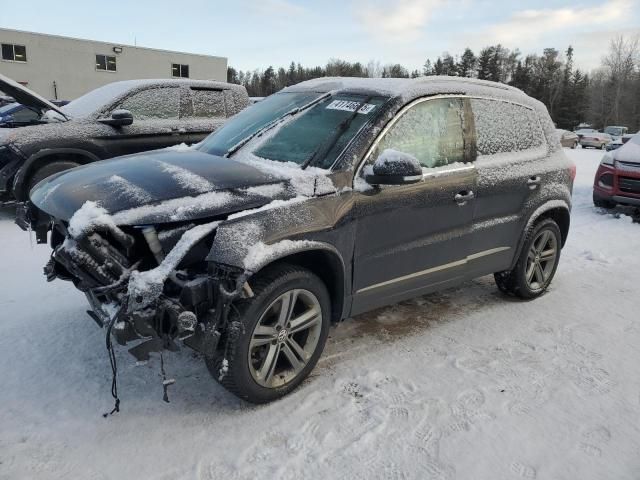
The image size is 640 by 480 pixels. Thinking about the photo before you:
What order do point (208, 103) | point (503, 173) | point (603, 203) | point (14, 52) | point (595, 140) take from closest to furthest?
point (503, 173)
point (208, 103)
point (603, 203)
point (14, 52)
point (595, 140)

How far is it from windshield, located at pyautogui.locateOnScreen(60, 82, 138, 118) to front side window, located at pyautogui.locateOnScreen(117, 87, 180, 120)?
0.19 metres

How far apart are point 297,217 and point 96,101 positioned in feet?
18.4

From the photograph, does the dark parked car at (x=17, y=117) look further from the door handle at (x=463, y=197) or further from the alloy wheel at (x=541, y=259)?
the alloy wheel at (x=541, y=259)

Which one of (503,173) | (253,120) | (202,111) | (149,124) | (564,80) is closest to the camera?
(253,120)

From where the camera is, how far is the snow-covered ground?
263 centimetres

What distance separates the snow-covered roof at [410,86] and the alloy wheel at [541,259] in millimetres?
1306

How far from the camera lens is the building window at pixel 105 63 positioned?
36562mm

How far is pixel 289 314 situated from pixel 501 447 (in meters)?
1.34

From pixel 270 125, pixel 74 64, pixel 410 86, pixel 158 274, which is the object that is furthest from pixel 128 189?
pixel 74 64

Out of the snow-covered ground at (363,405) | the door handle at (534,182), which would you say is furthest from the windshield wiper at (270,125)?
the door handle at (534,182)

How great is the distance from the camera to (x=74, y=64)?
117ft

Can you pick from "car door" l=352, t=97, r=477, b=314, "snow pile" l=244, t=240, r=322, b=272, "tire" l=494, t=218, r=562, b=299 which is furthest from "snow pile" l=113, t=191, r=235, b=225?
"tire" l=494, t=218, r=562, b=299

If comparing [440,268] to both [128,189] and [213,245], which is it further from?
[128,189]

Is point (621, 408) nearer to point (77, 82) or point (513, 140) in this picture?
point (513, 140)
